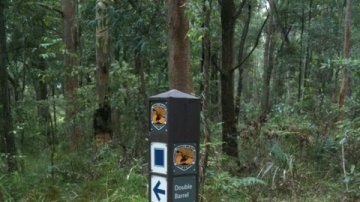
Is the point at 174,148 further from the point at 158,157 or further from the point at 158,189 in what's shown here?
the point at 158,189

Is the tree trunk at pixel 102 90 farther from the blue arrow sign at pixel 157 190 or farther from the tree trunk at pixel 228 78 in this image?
the blue arrow sign at pixel 157 190

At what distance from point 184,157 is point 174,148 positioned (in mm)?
114

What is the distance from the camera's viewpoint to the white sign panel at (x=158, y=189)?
3.57 metres

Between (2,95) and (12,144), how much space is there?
0.85m

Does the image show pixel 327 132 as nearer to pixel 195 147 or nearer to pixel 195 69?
pixel 195 69

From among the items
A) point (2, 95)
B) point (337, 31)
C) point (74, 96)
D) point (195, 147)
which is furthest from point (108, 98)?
point (337, 31)

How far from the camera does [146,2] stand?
9.44m

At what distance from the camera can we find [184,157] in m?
3.63

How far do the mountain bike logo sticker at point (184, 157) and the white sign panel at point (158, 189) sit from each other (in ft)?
0.50

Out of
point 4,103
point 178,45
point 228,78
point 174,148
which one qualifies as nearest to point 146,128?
point 228,78

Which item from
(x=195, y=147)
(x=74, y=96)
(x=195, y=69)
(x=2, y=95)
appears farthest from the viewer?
(x=195, y=69)

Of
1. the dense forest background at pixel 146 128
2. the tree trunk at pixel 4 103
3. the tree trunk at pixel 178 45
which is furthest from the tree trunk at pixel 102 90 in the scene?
the tree trunk at pixel 178 45

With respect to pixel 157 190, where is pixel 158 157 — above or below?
above

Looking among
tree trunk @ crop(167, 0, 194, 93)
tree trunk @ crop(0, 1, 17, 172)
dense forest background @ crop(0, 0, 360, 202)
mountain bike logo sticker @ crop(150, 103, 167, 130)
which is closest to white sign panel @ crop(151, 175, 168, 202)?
mountain bike logo sticker @ crop(150, 103, 167, 130)
